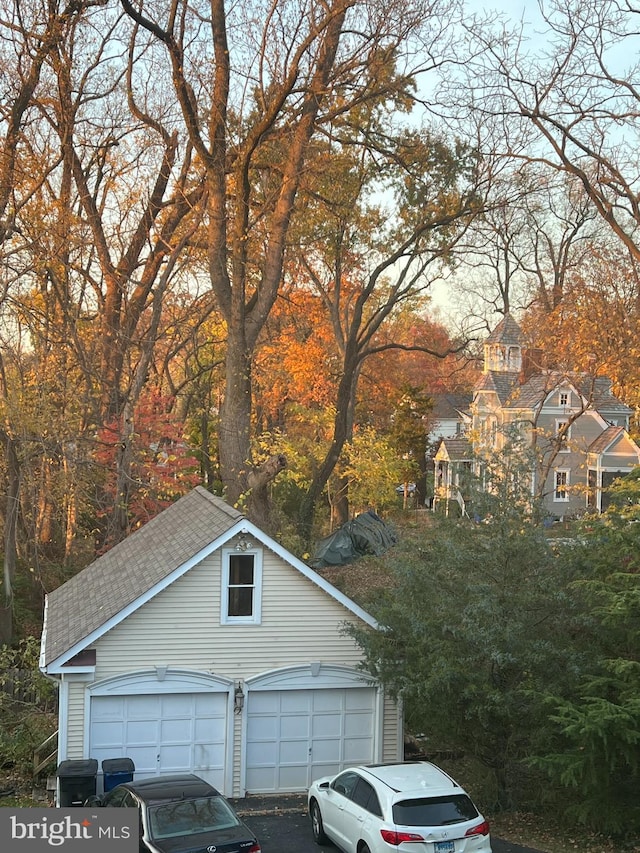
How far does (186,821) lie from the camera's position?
11203 millimetres

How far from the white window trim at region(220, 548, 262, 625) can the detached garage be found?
2 centimetres

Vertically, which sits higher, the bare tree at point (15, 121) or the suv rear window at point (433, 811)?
the bare tree at point (15, 121)

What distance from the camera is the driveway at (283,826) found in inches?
539

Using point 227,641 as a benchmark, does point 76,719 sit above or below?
below

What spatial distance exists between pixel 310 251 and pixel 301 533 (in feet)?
40.4

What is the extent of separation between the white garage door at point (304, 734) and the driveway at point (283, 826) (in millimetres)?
460

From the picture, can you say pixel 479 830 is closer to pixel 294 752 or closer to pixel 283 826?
pixel 283 826

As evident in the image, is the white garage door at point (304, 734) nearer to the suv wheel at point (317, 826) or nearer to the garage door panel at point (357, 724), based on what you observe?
the garage door panel at point (357, 724)

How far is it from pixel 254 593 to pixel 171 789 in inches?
195

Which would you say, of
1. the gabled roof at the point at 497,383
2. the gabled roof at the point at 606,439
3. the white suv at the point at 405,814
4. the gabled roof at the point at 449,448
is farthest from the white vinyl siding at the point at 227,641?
the gabled roof at the point at 449,448

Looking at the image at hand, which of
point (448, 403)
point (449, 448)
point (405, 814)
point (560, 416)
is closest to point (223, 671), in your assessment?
point (405, 814)

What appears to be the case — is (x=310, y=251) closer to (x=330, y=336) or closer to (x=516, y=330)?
(x=330, y=336)

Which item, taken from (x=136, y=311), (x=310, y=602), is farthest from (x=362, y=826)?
(x=136, y=311)

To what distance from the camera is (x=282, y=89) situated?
80.4 feet
